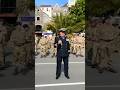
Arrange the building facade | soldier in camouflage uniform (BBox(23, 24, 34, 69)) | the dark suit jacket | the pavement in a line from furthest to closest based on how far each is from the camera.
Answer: the building facade → soldier in camouflage uniform (BBox(23, 24, 34, 69)) → the dark suit jacket → the pavement

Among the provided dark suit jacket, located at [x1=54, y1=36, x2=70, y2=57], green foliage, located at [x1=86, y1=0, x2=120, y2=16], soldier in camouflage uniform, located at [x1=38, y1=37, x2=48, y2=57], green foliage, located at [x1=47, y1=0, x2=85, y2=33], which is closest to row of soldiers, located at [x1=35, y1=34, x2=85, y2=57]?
soldier in camouflage uniform, located at [x1=38, y1=37, x2=48, y2=57]

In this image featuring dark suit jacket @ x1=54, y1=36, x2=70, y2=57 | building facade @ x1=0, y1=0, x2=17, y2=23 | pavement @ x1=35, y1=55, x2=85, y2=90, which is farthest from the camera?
building facade @ x1=0, y1=0, x2=17, y2=23

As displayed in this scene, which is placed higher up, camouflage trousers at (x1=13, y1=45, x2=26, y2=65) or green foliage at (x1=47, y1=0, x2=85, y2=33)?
green foliage at (x1=47, y1=0, x2=85, y2=33)

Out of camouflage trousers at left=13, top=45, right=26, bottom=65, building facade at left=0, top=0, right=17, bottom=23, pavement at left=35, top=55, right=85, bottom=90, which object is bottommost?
pavement at left=35, top=55, right=85, bottom=90

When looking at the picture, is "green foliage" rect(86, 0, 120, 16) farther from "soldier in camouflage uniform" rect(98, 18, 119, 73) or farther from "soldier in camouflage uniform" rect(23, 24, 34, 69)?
"soldier in camouflage uniform" rect(23, 24, 34, 69)

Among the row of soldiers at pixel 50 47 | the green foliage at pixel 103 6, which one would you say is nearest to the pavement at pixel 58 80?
the row of soldiers at pixel 50 47

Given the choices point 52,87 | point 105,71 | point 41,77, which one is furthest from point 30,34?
point 52,87

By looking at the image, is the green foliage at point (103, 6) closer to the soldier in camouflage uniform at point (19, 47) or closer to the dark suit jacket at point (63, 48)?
the soldier in camouflage uniform at point (19, 47)

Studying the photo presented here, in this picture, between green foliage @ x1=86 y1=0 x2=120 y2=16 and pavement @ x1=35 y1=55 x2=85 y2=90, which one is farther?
green foliage @ x1=86 y1=0 x2=120 y2=16

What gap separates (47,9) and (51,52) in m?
79.0

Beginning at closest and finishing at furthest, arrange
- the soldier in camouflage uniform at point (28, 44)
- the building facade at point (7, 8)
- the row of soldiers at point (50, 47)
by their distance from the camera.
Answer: the soldier in camouflage uniform at point (28, 44)
the row of soldiers at point (50, 47)
the building facade at point (7, 8)

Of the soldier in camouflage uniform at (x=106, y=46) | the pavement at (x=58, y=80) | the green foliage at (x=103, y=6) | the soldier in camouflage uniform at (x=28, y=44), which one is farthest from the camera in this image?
the green foliage at (x=103, y=6)

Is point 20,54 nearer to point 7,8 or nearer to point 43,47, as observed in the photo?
point 43,47

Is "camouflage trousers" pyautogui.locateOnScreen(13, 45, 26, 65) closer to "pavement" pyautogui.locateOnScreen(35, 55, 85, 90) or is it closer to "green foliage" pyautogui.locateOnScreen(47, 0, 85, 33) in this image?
"pavement" pyautogui.locateOnScreen(35, 55, 85, 90)
